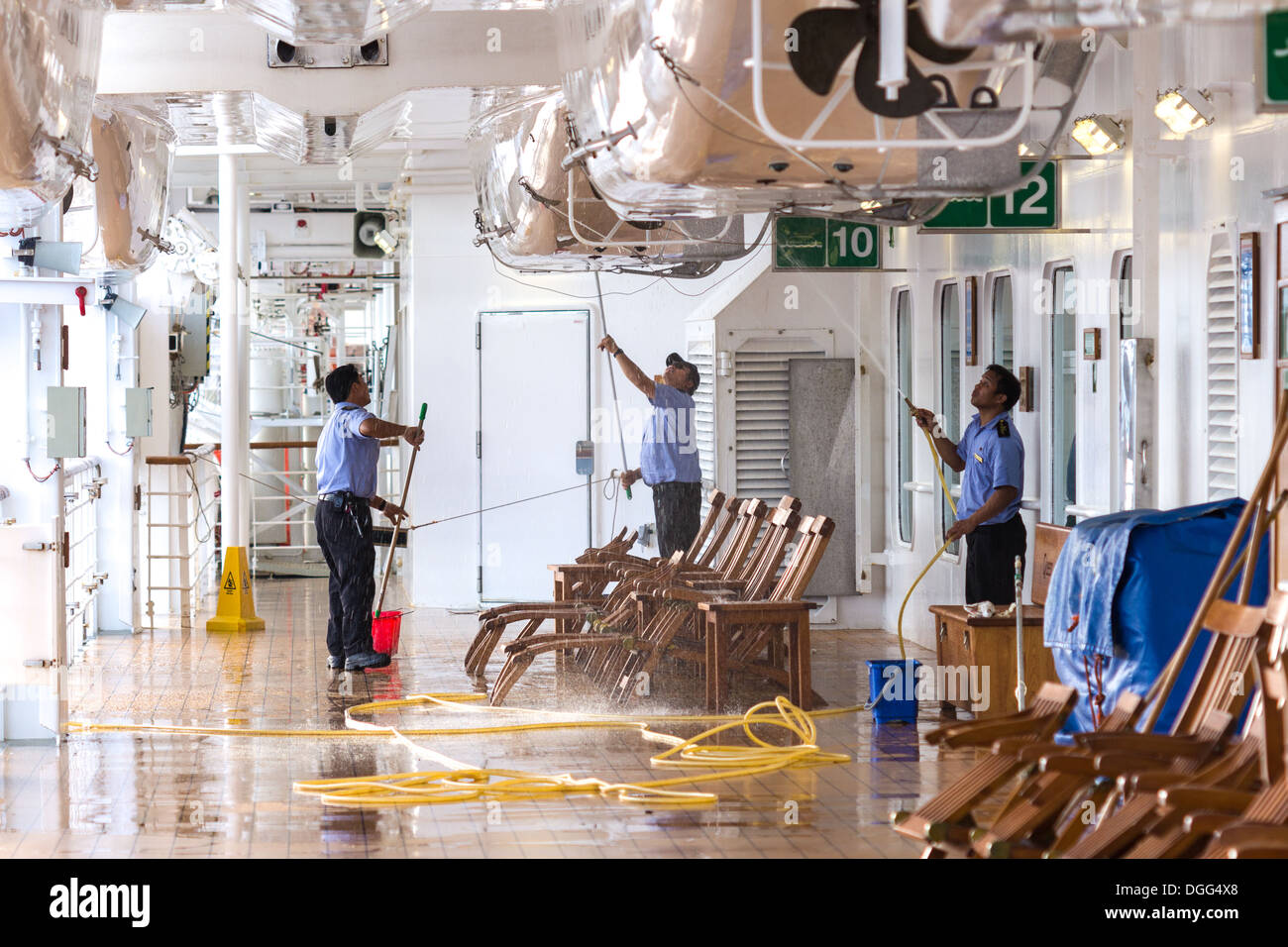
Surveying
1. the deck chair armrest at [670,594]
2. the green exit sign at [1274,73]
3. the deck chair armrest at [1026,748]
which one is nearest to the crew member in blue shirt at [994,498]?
the deck chair armrest at [670,594]

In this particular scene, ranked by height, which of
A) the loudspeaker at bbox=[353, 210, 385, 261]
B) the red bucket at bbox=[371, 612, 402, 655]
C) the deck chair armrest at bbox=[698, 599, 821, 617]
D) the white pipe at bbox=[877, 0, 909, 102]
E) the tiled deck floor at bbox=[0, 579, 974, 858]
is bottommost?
the tiled deck floor at bbox=[0, 579, 974, 858]

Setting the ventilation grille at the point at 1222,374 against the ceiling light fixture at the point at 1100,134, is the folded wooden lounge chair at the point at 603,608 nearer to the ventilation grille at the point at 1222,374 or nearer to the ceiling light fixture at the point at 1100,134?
the ceiling light fixture at the point at 1100,134

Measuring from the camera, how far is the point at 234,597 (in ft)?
39.2

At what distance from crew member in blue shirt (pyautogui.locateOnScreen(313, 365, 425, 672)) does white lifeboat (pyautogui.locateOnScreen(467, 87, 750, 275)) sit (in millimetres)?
1589

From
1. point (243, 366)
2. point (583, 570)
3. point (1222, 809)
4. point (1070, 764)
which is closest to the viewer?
point (1222, 809)

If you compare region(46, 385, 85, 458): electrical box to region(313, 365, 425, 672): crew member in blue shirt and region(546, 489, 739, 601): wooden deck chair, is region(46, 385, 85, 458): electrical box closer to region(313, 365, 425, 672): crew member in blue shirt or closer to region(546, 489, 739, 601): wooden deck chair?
region(313, 365, 425, 672): crew member in blue shirt

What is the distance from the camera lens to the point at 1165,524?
6.04 metres

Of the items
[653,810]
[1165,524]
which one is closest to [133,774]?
[653,810]

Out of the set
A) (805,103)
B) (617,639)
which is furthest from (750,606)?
(805,103)

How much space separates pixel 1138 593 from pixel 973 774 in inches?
48.6

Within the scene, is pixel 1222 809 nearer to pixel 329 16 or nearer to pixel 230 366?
pixel 329 16

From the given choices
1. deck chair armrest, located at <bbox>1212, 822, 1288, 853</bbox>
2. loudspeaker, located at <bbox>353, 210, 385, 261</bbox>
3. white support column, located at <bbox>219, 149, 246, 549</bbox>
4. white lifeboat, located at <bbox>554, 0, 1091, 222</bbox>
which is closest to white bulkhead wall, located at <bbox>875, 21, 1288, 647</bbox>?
white lifeboat, located at <bbox>554, 0, 1091, 222</bbox>

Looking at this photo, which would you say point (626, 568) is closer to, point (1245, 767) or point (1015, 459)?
point (1015, 459)

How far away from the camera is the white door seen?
40.3ft
